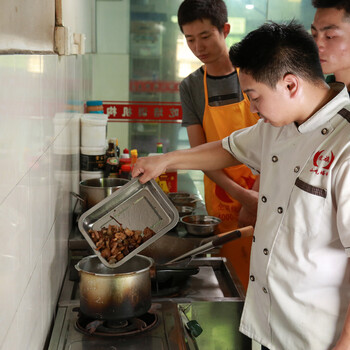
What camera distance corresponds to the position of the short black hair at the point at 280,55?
1345 mm

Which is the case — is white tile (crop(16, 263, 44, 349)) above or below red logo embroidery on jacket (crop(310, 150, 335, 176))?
below

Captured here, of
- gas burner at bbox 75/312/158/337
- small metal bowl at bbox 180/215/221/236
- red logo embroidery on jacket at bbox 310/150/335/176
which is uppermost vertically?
red logo embroidery on jacket at bbox 310/150/335/176

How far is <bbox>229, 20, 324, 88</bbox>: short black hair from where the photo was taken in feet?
4.41

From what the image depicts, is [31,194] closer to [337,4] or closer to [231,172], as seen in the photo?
[337,4]

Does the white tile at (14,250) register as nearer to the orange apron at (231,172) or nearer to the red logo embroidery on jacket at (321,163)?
the red logo embroidery on jacket at (321,163)

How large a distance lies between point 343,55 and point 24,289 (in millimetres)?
1282

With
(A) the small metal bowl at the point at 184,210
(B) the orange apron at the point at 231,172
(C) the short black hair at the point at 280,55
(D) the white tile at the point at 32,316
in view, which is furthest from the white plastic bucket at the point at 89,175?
(C) the short black hair at the point at 280,55

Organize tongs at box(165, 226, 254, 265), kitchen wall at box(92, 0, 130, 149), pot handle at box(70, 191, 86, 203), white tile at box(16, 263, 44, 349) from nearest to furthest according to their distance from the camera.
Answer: white tile at box(16, 263, 44, 349)
tongs at box(165, 226, 254, 265)
pot handle at box(70, 191, 86, 203)
kitchen wall at box(92, 0, 130, 149)

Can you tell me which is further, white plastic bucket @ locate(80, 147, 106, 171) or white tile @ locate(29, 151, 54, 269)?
white plastic bucket @ locate(80, 147, 106, 171)

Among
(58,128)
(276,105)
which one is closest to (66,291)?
(58,128)

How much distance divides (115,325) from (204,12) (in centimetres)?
166

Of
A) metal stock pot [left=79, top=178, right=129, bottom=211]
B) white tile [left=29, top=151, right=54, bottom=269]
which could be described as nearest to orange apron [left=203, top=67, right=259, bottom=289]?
metal stock pot [left=79, top=178, right=129, bottom=211]

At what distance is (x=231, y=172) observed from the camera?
2.79 m

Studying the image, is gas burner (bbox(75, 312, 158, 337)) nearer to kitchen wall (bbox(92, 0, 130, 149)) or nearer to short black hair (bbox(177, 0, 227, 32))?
short black hair (bbox(177, 0, 227, 32))
